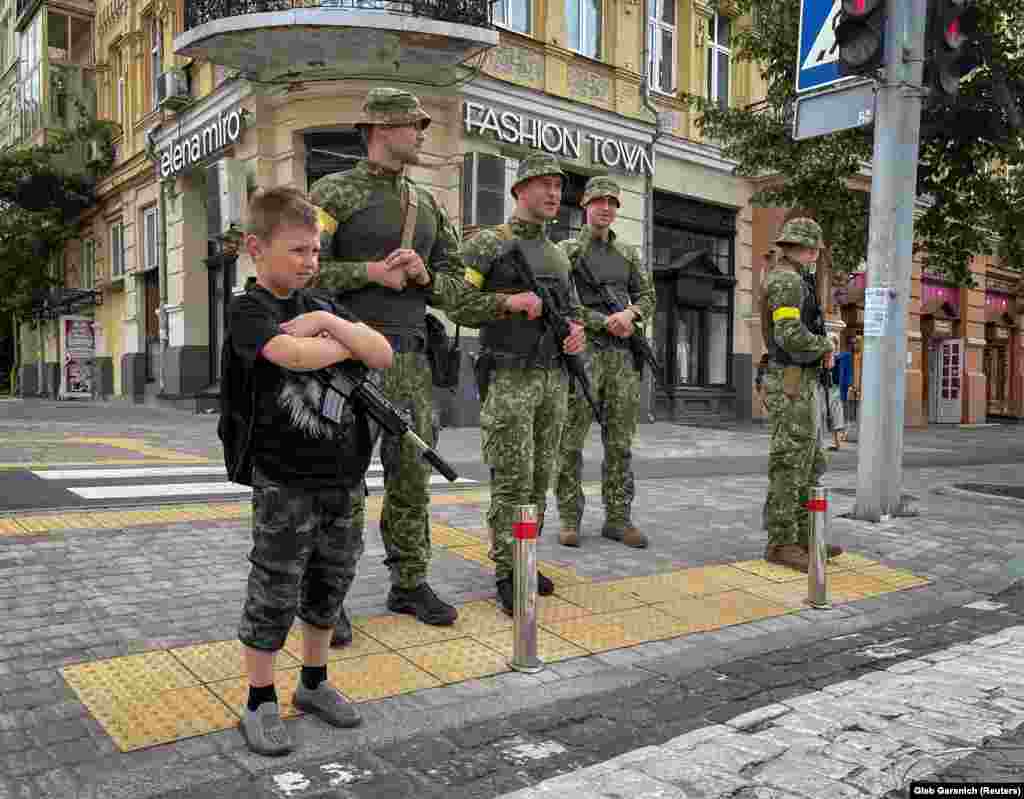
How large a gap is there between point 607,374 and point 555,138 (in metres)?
10.5

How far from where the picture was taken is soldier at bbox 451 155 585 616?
439cm

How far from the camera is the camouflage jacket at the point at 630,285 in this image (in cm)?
557

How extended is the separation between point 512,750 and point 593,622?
1.43m

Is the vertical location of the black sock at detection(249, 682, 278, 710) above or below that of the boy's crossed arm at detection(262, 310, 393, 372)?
below

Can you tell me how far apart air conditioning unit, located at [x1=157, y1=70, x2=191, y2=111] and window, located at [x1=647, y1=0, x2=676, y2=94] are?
877cm

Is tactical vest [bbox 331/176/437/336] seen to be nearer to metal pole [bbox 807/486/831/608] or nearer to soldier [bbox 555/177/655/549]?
soldier [bbox 555/177/655/549]

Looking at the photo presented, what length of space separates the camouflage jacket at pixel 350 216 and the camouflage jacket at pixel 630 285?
1.55 meters

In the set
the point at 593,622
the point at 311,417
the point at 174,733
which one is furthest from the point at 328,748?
the point at 593,622

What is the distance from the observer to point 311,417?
2725 mm

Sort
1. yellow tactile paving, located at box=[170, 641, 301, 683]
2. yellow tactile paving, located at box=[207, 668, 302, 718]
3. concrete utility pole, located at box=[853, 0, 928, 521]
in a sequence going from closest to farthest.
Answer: yellow tactile paving, located at box=[207, 668, 302, 718], yellow tactile paving, located at box=[170, 641, 301, 683], concrete utility pole, located at box=[853, 0, 928, 521]

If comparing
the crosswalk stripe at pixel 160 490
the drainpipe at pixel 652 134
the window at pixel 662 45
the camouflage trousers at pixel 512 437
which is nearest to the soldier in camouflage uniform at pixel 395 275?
the camouflage trousers at pixel 512 437

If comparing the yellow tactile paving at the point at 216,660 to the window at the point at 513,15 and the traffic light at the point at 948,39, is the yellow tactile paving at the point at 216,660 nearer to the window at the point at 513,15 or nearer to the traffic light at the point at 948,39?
the traffic light at the point at 948,39

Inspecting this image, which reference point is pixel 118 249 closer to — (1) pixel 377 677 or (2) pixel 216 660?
(2) pixel 216 660

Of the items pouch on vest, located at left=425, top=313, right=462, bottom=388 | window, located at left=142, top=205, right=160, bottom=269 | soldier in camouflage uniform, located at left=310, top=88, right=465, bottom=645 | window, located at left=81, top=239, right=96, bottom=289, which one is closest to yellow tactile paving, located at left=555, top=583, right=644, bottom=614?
soldier in camouflage uniform, located at left=310, top=88, right=465, bottom=645
